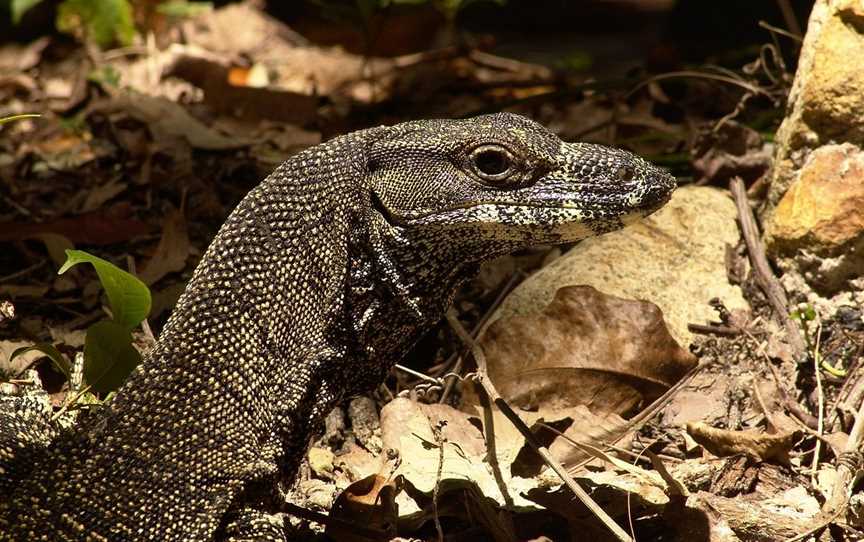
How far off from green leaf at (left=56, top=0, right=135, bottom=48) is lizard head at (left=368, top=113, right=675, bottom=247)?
660 cm

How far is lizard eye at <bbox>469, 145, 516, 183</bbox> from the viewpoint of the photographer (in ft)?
14.1

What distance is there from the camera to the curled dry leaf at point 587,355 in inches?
204

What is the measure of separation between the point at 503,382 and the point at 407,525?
Answer: 101 cm

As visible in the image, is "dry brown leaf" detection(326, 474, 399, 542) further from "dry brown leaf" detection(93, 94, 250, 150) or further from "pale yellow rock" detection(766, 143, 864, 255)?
"dry brown leaf" detection(93, 94, 250, 150)

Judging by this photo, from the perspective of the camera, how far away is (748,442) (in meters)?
4.92

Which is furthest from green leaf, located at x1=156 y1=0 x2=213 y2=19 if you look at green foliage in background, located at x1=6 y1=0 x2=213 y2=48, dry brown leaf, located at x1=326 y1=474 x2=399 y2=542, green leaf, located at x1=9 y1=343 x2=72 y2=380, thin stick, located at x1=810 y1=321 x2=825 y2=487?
thin stick, located at x1=810 y1=321 x2=825 y2=487

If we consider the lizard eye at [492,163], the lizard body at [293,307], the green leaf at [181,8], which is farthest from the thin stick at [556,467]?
the green leaf at [181,8]

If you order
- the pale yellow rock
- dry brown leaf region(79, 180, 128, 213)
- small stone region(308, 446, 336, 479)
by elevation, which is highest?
the pale yellow rock

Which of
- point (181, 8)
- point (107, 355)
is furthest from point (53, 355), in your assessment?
point (181, 8)

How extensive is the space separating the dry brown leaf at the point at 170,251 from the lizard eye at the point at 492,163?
2560mm

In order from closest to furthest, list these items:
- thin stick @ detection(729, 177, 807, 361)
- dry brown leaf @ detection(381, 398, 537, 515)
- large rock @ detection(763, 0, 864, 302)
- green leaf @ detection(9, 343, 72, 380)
Answer: dry brown leaf @ detection(381, 398, 537, 515) < green leaf @ detection(9, 343, 72, 380) < large rock @ detection(763, 0, 864, 302) < thin stick @ detection(729, 177, 807, 361)


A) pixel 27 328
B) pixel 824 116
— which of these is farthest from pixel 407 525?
pixel 824 116

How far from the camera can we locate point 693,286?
19.3 feet

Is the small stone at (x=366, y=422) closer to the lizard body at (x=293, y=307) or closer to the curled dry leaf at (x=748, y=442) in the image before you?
the lizard body at (x=293, y=307)
